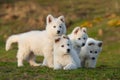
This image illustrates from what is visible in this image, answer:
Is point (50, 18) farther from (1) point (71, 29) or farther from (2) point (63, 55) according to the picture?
(1) point (71, 29)

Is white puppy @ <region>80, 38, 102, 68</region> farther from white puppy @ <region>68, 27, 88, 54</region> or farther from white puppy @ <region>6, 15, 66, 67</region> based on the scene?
white puppy @ <region>6, 15, 66, 67</region>

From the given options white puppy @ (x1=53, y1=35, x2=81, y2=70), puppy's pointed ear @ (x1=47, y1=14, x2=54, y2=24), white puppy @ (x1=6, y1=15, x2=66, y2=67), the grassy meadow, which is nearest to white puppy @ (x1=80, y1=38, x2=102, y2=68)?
the grassy meadow

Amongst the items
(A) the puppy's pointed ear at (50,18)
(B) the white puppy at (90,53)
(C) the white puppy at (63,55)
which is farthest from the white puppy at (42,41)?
(B) the white puppy at (90,53)

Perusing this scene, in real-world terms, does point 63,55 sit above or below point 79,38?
below

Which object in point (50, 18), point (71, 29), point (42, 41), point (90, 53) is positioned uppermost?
point (71, 29)

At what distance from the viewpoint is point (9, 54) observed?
25062 mm

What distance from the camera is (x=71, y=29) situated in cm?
3612

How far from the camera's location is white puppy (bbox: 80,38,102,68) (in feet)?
52.7

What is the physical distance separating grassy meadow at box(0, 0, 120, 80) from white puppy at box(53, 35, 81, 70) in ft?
1.01

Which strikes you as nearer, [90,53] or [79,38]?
[79,38]

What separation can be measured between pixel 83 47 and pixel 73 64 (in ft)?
6.46

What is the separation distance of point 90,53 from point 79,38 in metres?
0.71

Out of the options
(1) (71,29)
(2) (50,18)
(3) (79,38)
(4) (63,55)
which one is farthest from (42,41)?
(1) (71,29)

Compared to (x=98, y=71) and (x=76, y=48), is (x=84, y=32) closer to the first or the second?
(x=76, y=48)
